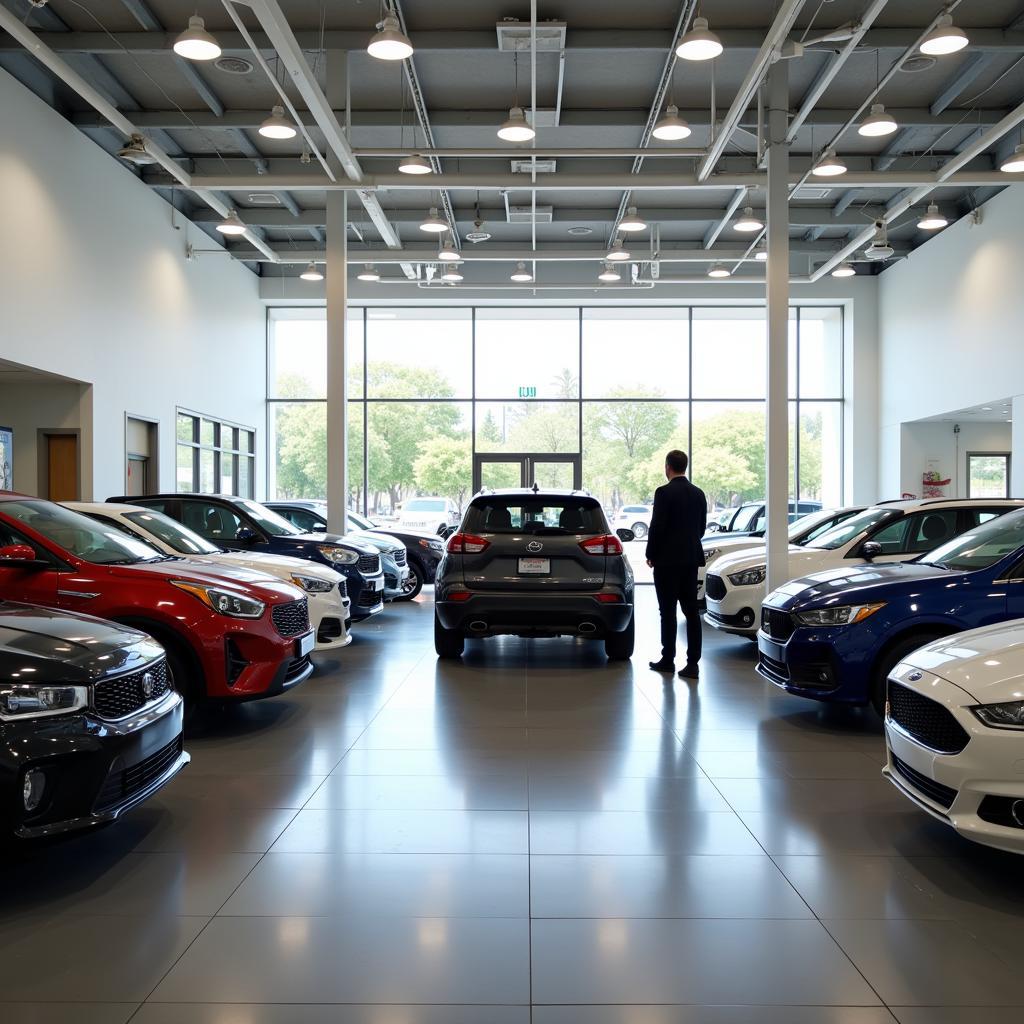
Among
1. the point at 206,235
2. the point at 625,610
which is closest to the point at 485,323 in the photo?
the point at 206,235

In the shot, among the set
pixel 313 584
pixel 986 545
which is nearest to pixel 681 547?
pixel 986 545

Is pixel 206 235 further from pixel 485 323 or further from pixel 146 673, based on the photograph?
pixel 146 673

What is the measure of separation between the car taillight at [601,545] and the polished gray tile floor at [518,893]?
2.29 metres

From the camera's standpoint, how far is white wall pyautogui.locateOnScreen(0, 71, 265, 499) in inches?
452

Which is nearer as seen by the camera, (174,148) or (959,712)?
(959,712)

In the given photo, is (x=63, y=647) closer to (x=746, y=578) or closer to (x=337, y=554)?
(x=337, y=554)

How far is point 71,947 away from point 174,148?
14.2 m

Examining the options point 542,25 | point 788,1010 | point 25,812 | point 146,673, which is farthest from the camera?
point 542,25

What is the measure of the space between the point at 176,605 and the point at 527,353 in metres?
16.8

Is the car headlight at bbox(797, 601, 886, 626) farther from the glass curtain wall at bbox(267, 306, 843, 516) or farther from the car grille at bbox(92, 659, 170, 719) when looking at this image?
the glass curtain wall at bbox(267, 306, 843, 516)

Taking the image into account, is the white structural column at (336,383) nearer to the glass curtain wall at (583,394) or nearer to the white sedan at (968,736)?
the glass curtain wall at (583,394)

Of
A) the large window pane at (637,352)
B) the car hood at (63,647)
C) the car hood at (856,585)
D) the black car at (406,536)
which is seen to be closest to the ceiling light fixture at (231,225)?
the black car at (406,536)

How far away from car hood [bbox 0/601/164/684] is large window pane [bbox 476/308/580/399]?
17900 millimetres

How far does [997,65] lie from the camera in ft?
38.6
